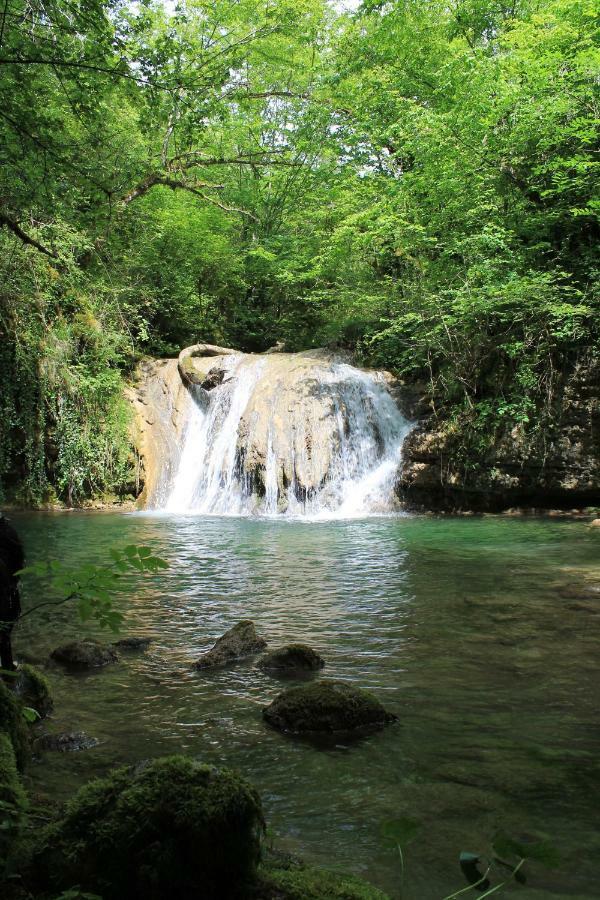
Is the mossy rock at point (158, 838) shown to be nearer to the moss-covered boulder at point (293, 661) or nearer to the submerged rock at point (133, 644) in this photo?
the moss-covered boulder at point (293, 661)

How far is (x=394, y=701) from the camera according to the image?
14.1ft

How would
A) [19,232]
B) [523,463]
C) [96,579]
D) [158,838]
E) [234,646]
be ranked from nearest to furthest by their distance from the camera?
1. [158,838]
2. [96,579]
3. [234,646]
4. [19,232]
5. [523,463]

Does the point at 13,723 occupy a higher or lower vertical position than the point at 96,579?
lower

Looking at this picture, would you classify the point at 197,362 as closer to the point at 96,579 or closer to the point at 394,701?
the point at 394,701

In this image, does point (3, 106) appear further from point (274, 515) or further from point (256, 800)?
point (274, 515)

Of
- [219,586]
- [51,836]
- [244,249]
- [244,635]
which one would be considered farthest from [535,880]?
[244,249]

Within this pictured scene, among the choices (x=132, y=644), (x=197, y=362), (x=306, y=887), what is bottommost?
(x=132, y=644)

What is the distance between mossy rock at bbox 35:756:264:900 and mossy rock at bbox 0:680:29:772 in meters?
0.84

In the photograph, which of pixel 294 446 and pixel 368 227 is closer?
pixel 294 446

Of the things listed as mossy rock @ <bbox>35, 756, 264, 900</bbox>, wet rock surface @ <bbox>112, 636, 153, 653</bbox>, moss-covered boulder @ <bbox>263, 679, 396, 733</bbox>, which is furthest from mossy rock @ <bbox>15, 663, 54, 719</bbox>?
mossy rock @ <bbox>35, 756, 264, 900</bbox>

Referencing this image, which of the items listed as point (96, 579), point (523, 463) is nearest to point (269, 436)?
point (523, 463)

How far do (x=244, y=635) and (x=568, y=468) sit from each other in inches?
448

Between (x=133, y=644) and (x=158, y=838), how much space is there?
4062mm

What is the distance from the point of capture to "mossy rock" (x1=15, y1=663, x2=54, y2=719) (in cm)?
397
